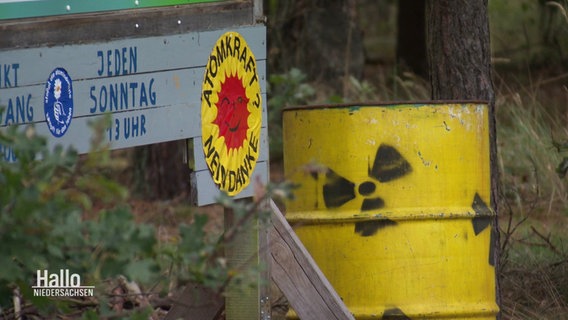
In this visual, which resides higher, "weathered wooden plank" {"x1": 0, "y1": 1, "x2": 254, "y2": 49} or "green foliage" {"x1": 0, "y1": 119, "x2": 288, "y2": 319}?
"weathered wooden plank" {"x1": 0, "y1": 1, "x2": 254, "y2": 49}

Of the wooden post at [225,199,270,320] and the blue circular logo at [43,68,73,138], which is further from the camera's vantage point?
the wooden post at [225,199,270,320]

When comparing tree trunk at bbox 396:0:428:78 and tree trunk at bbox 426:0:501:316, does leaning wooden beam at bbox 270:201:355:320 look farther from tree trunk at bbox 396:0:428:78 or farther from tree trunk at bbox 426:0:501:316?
tree trunk at bbox 396:0:428:78

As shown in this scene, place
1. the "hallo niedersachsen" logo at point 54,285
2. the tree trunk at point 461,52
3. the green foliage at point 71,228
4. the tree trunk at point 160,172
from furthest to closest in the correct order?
the tree trunk at point 160,172 → the tree trunk at point 461,52 → the "hallo niedersachsen" logo at point 54,285 → the green foliage at point 71,228

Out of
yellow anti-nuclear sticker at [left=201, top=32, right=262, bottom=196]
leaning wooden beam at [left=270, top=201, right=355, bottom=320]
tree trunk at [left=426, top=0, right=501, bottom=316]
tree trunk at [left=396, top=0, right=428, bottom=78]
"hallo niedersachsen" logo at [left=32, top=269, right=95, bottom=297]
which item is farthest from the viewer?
tree trunk at [left=396, top=0, right=428, bottom=78]

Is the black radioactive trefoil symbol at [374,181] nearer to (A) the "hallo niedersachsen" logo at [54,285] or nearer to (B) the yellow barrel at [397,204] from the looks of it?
(B) the yellow barrel at [397,204]

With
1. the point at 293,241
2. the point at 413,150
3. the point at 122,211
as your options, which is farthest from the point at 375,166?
the point at 122,211

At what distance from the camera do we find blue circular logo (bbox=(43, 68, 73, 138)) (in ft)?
9.45

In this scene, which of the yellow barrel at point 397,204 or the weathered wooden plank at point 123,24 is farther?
the yellow barrel at point 397,204

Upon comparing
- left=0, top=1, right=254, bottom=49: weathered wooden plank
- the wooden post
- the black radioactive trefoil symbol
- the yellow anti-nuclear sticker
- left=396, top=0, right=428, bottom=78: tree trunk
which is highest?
left=396, top=0, right=428, bottom=78: tree trunk

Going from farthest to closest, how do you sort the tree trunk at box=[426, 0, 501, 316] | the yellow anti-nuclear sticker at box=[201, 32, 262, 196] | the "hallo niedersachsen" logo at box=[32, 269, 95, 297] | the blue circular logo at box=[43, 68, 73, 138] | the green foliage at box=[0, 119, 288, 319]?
1. the tree trunk at box=[426, 0, 501, 316]
2. the yellow anti-nuclear sticker at box=[201, 32, 262, 196]
3. the blue circular logo at box=[43, 68, 73, 138]
4. the "hallo niedersachsen" logo at box=[32, 269, 95, 297]
5. the green foliage at box=[0, 119, 288, 319]

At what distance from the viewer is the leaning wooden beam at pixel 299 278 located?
3.73 m

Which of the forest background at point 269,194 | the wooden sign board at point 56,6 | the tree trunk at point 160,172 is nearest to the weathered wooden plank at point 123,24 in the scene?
the wooden sign board at point 56,6

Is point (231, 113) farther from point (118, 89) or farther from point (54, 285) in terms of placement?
point (54, 285)

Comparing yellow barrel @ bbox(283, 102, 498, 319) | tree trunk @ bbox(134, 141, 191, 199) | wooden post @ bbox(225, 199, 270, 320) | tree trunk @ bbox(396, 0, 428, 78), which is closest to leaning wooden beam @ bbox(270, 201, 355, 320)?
wooden post @ bbox(225, 199, 270, 320)
